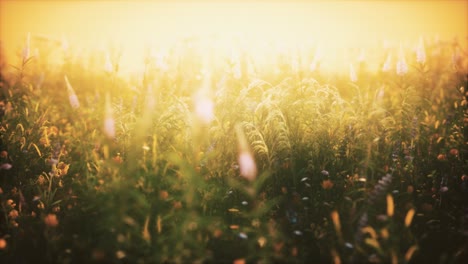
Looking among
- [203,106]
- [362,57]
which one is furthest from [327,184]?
[362,57]

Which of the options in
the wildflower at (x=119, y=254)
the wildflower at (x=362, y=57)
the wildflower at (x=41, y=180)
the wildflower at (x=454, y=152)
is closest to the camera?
the wildflower at (x=119, y=254)

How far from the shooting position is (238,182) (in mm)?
2490

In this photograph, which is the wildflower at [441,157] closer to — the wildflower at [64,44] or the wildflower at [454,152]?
the wildflower at [454,152]

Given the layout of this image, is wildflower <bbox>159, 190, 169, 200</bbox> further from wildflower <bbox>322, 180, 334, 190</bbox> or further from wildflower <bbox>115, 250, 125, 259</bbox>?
wildflower <bbox>322, 180, 334, 190</bbox>

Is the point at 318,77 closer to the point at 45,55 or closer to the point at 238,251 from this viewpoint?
the point at 238,251

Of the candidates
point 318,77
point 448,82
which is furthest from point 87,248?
point 448,82

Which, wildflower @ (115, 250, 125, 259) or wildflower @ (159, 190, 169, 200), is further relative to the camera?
wildflower @ (159, 190, 169, 200)

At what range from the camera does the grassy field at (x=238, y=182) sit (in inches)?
75.4

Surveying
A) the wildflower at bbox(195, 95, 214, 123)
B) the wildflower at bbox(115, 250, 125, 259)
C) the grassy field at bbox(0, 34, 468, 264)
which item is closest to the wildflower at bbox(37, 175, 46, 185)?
the grassy field at bbox(0, 34, 468, 264)

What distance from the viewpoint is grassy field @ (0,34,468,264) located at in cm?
192

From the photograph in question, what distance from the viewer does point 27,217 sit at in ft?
7.05

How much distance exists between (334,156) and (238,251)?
3.93 ft

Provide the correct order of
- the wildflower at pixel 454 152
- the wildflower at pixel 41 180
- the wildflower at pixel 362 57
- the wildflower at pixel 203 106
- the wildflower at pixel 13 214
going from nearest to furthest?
the wildflower at pixel 203 106 < the wildflower at pixel 13 214 < the wildflower at pixel 41 180 < the wildflower at pixel 454 152 < the wildflower at pixel 362 57

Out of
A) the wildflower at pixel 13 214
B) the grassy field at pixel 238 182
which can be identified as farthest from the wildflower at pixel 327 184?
the wildflower at pixel 13 214
